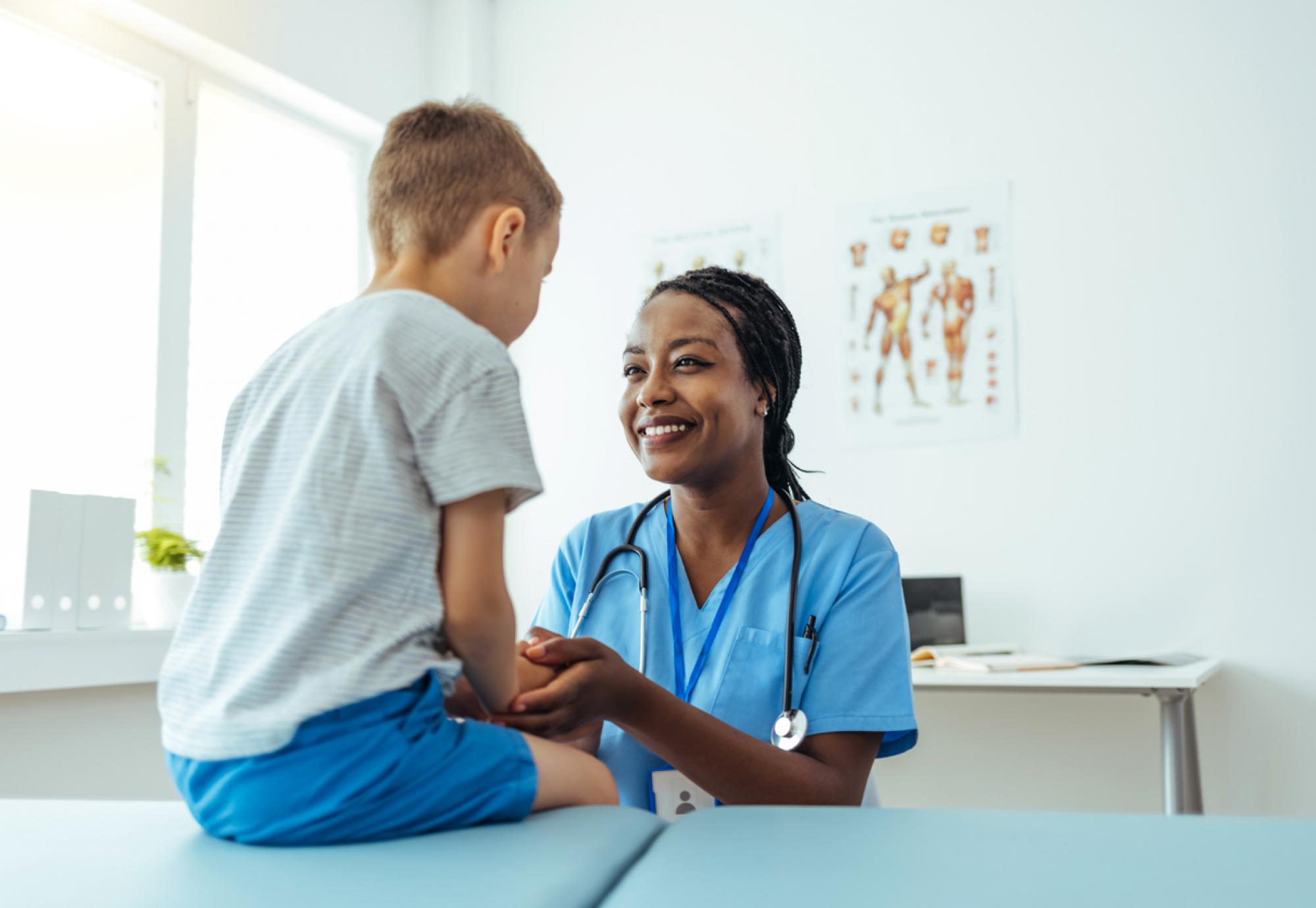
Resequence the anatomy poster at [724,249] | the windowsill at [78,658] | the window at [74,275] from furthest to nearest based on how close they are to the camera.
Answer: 1. the anatomy poster at [724,249]
2. the window at [74,275]
3. the windowsill at [78,658]

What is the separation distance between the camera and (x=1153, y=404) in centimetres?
274

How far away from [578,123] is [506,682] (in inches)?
119

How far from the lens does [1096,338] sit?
2812 millimetres

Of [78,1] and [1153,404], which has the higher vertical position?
[78,1]

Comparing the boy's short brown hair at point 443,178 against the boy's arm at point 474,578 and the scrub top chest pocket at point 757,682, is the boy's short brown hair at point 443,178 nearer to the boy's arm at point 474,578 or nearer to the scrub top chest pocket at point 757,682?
the boy's arm at point 474,578

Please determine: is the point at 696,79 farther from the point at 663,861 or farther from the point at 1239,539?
the point at 663,861

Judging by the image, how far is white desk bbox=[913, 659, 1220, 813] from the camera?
2.18m

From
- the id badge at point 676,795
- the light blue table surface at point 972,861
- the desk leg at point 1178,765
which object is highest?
the light blue table surface at point 972,861

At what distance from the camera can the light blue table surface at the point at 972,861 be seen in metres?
0.59

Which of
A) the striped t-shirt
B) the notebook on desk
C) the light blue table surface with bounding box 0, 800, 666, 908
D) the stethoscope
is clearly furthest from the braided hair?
the notebook on desk

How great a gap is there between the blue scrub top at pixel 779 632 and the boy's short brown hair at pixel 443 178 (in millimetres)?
543

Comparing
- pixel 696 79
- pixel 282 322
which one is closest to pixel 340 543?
pixel 282 322

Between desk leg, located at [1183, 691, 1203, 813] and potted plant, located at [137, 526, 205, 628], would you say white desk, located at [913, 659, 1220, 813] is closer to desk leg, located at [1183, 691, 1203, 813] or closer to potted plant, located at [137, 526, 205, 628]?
desk leg, located at [1183, 691, 1203, 813]

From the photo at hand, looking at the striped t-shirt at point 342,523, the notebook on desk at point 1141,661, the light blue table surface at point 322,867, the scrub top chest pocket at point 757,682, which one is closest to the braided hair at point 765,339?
the scrub top chest pocket at point 757,682
